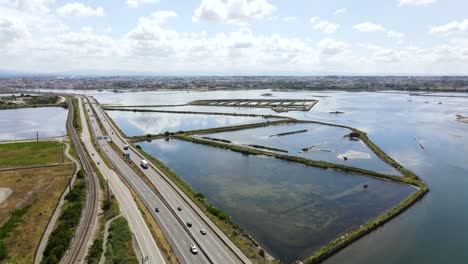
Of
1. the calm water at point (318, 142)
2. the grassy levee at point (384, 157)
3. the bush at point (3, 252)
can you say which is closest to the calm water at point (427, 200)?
the grassy levee at point (384, 157)

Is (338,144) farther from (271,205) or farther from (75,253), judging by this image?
(75,253)

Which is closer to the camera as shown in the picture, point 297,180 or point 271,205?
point 271,205

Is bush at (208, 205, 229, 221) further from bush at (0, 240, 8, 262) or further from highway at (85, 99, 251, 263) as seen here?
bush at (0, 240, 8, 262)

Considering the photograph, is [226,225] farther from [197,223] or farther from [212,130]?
[212,130]

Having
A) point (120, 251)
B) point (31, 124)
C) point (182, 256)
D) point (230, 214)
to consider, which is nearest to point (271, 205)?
point (230, 214)

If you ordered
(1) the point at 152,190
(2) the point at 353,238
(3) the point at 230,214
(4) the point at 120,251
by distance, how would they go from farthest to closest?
1. (1) the point at 152,190
2. (3) the point at 230,214
3. (2) the point at 353,238
4. (4) the point at 120,251

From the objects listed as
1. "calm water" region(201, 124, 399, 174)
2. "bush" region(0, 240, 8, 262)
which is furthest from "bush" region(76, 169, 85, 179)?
"calm water" region(201, 124, 399, 174)
